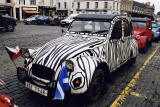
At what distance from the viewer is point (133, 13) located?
216 feet

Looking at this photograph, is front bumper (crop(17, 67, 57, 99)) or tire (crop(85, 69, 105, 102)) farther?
tire (crop(85, 69, 105, 102))

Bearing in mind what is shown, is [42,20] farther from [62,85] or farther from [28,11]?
[62,85]

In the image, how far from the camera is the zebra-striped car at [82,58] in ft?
10.6

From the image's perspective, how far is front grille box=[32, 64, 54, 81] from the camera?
3277 mm

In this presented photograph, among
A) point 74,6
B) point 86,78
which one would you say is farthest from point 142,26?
point 74,6

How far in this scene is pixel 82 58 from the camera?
351 cm

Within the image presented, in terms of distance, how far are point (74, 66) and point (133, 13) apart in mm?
A: 67903

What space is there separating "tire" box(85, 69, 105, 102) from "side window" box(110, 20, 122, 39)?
1266mm

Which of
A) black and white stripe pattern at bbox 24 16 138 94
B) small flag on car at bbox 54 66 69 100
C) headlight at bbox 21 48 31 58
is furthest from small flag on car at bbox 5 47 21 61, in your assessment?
small flag on car at bbox 54 66 69 100

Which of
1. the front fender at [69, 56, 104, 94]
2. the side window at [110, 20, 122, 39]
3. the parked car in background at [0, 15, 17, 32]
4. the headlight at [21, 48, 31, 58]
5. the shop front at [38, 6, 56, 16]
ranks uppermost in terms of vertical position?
the shop front at [38, 6, 56, 16]

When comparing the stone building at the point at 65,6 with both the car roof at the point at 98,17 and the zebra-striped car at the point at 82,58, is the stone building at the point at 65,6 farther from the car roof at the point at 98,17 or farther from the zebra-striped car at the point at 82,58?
the zebra-striped car at the point at 82,58

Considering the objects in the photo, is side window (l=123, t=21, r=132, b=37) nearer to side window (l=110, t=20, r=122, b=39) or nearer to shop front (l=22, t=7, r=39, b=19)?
side window (l=110, t=20, r=122, b=39)

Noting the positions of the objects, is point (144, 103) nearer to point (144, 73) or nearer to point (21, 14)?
point (144, 73)

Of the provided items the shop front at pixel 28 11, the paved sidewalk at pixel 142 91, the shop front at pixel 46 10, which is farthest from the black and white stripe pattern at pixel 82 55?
the shop front at pixel 46 10
